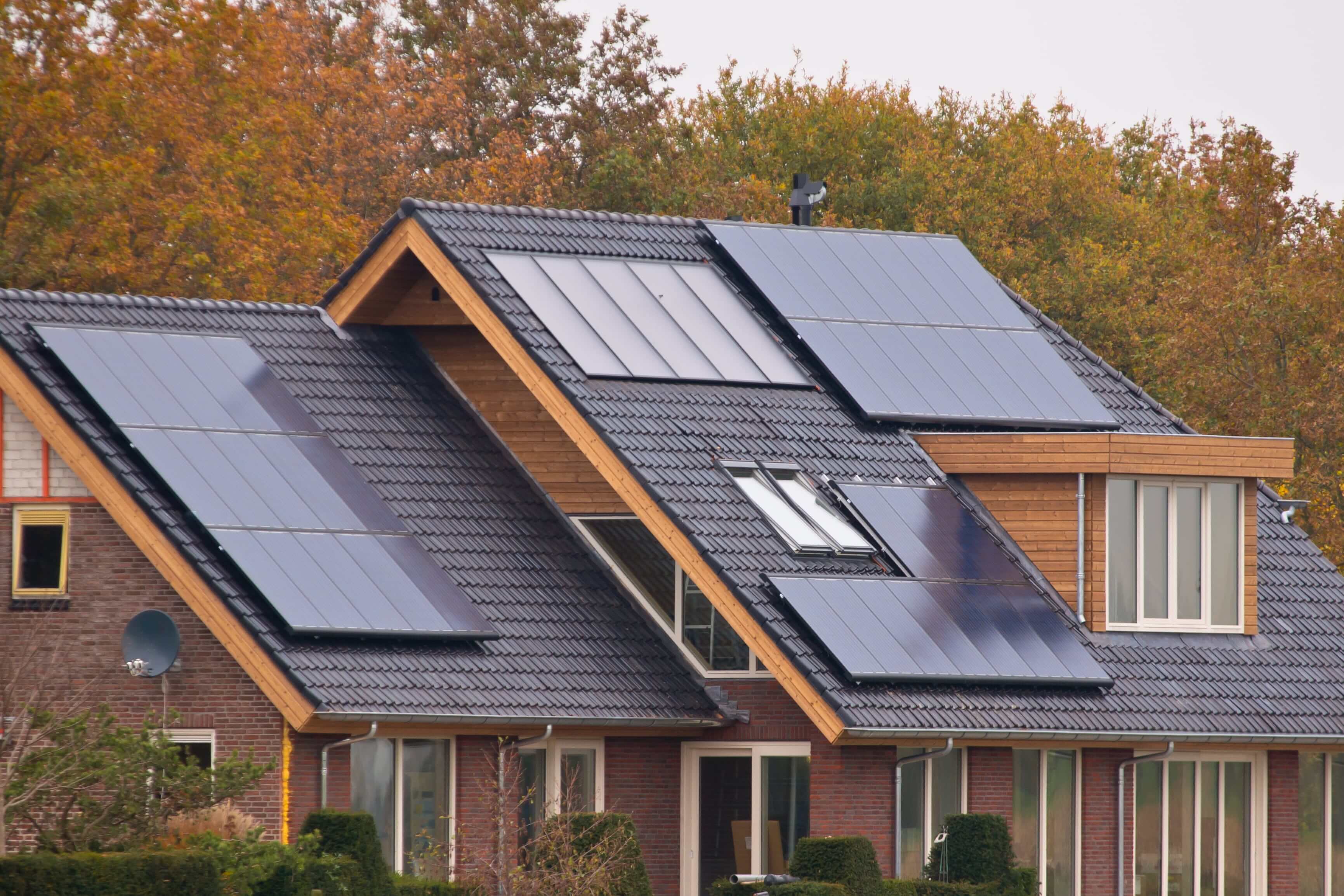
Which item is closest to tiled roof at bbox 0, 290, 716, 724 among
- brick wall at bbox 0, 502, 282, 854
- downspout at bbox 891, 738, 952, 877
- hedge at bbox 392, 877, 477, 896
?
brick wall at bbox 0, 502, 282, 854

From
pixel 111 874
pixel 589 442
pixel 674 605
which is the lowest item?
pixel 111 874

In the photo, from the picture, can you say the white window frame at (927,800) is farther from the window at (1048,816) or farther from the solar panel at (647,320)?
the solar panel at (647,320)

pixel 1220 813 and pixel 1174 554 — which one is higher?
pixel 1174 554

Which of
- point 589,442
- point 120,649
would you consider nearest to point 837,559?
point 589,442

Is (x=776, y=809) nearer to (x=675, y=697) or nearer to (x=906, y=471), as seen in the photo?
(x=675, y=697)

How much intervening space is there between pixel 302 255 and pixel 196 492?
1955 cm

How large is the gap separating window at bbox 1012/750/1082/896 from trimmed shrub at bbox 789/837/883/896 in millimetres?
3159

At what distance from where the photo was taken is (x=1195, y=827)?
31047mm

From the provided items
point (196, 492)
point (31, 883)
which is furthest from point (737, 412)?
point (31, 883)

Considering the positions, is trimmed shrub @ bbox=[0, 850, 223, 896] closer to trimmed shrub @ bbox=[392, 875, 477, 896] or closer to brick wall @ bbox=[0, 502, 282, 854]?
trimmed shrub @ bbox=[392, 875, 477, 896]

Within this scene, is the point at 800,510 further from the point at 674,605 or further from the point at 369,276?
the point at 369,276

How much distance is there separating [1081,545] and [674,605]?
4.93m

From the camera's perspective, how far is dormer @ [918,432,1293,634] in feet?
100

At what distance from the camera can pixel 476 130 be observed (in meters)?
67.2
